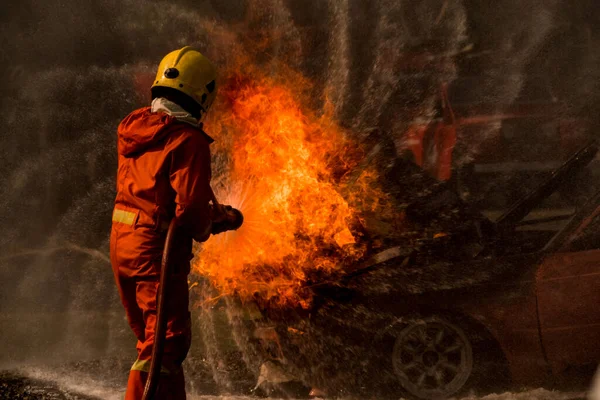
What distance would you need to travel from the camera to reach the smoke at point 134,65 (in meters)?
8.07

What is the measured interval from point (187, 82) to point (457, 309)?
2359mm

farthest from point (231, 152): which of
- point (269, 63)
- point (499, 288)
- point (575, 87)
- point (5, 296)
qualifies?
point (575, 87)

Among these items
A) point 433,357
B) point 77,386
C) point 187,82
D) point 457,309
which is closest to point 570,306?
point 457,309

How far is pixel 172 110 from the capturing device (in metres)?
3.52

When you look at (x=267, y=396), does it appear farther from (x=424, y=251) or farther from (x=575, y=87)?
(x=575, y=87)

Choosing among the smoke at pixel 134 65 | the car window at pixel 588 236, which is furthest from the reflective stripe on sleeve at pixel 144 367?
the smoke at pixel 134 65

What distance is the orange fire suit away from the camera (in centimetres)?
332

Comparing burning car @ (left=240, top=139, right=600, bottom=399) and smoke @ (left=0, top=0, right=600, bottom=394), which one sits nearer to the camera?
burning car @ (left=240, top=139, right=600, bottom=399)

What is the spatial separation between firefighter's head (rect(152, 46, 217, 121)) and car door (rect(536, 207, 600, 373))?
247 centimetres

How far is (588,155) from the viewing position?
4.77 metres

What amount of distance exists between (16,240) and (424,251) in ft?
19.8

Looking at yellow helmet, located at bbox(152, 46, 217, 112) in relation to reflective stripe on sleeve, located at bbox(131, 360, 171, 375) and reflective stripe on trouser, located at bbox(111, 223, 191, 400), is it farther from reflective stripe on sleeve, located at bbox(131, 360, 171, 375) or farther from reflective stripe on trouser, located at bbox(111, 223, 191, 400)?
reflective stripe on sleeve, located at bbox(131, 360, 171, 375)

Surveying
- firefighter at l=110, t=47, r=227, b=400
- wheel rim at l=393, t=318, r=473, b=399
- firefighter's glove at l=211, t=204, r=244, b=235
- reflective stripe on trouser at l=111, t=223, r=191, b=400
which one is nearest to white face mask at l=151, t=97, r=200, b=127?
firefighter at l=110, t=47, r=227, b=400

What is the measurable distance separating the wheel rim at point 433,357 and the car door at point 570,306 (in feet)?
1.84
